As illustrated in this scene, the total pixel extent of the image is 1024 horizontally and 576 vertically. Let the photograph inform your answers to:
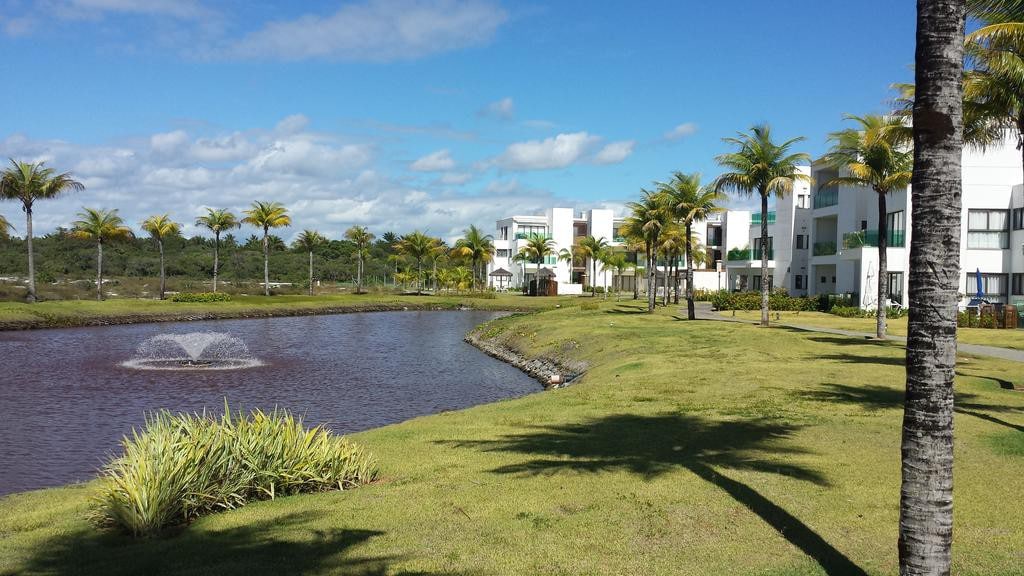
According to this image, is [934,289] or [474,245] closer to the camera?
[934,289]

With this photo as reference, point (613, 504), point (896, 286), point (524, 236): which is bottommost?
point (613, 504)

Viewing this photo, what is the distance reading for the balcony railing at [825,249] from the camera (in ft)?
178

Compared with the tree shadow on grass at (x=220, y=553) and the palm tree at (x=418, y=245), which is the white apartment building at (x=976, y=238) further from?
the palm tree at (x=418, y=245)

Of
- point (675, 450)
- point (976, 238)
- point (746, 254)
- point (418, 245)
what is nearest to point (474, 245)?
point (418, 245)

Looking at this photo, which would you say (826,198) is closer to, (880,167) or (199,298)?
(880,167)

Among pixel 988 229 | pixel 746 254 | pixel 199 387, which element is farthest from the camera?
pixel 746 254

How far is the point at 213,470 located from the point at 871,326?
35.4 meters

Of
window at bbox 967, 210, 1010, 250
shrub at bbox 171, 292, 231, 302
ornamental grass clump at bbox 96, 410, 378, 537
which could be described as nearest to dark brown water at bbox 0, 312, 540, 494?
ornamental grass clump at bbox 96, 410, 378, 537

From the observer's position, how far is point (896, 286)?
153 feet

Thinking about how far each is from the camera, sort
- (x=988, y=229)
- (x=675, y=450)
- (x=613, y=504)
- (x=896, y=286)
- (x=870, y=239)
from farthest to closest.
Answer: (x=870, y=239)
(x=896, y=286)
(x=988, y=229)
(x=675, y=450)
(x=613, y=504)

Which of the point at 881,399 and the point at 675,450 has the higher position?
the point at 881,399

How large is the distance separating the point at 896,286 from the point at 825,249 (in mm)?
8610

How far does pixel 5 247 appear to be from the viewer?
355 ft

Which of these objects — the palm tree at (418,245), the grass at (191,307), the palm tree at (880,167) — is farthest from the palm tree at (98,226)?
the palm tree at (880,167)
